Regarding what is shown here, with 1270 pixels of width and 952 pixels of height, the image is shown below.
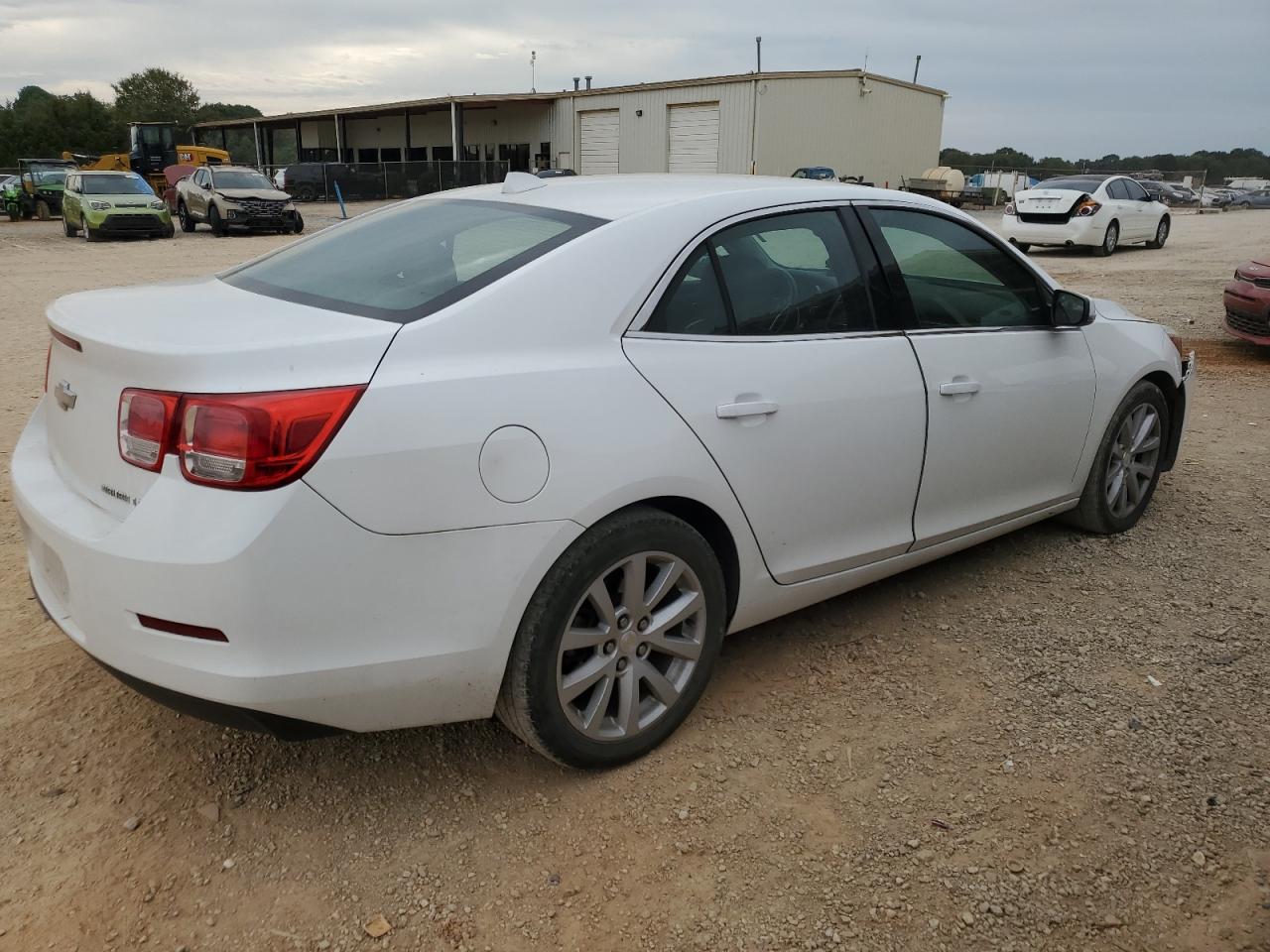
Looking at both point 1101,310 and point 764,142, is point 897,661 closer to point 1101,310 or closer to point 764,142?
point 1101,310

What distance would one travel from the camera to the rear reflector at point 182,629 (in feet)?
7.11

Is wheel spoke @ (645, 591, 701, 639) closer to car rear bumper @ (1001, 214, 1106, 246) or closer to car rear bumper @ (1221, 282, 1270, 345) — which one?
car rear bumper @ (1221, 282, 1270, 345)

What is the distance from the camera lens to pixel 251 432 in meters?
2.12

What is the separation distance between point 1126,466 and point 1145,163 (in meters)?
98.4

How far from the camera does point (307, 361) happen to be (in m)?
2.23

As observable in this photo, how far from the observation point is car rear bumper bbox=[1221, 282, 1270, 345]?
8.89 meters

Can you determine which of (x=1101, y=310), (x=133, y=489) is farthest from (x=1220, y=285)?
(x=133, y=489)

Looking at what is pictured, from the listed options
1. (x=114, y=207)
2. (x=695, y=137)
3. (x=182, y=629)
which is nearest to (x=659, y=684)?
(x=182, y=629)

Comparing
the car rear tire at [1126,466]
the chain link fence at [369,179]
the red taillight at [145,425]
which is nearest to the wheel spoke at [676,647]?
the red taillight at [145,425]

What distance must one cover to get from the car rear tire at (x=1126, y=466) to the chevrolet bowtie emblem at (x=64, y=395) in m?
3.85

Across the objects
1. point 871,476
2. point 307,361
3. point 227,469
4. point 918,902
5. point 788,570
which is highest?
point 307,361

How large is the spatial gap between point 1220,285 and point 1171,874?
14406 millimetres

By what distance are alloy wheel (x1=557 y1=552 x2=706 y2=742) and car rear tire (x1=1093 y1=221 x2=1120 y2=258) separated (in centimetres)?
1910

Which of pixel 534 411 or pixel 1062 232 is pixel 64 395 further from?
pixel 1062 232
